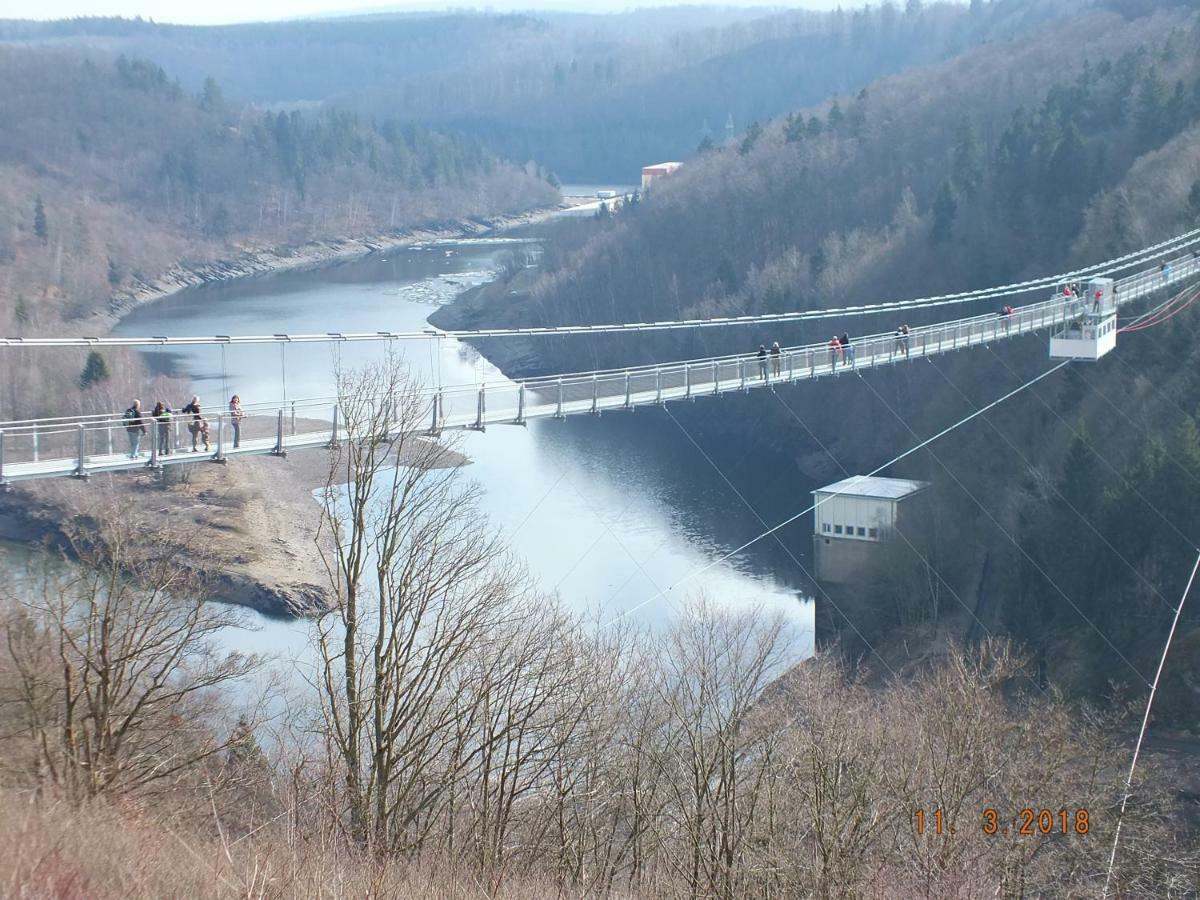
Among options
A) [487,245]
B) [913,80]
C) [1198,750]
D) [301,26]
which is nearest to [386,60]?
[301,26]

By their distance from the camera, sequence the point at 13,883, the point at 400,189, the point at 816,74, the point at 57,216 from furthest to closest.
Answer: the point at 816,74, the point at 400,189, the point at 57,216, the point at 13,883

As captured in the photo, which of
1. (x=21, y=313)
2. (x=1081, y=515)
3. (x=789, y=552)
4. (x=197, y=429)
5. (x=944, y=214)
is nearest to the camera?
(x=197, y=429)

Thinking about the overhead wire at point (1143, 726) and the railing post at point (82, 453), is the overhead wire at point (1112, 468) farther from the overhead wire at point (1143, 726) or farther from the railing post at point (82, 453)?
the railing post at point (82, 453)

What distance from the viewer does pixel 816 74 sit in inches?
3221

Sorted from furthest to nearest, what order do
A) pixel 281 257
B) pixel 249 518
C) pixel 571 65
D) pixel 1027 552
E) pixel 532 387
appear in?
pixel 571 65 < pixel 281 257 < pixel 249 518 < pixel 1027 552 < pixel 532 387

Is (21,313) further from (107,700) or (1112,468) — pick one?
(107,700)

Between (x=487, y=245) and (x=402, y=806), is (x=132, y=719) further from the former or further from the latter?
(x=487, y=245)

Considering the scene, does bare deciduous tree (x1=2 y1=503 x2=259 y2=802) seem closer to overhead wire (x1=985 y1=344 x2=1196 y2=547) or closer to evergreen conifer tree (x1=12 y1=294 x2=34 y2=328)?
overhead wire (x1=985 y1=344 x2=1196 y2=547)

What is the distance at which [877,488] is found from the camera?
18.5 metres

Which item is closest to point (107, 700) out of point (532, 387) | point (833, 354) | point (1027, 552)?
point (532, 387)

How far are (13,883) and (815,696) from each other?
6.48 meters

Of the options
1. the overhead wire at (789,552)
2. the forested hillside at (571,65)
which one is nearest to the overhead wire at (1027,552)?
the overhead wire at (789,552)

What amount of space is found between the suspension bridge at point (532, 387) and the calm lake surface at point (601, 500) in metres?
0.95

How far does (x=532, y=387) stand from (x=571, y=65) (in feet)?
289
